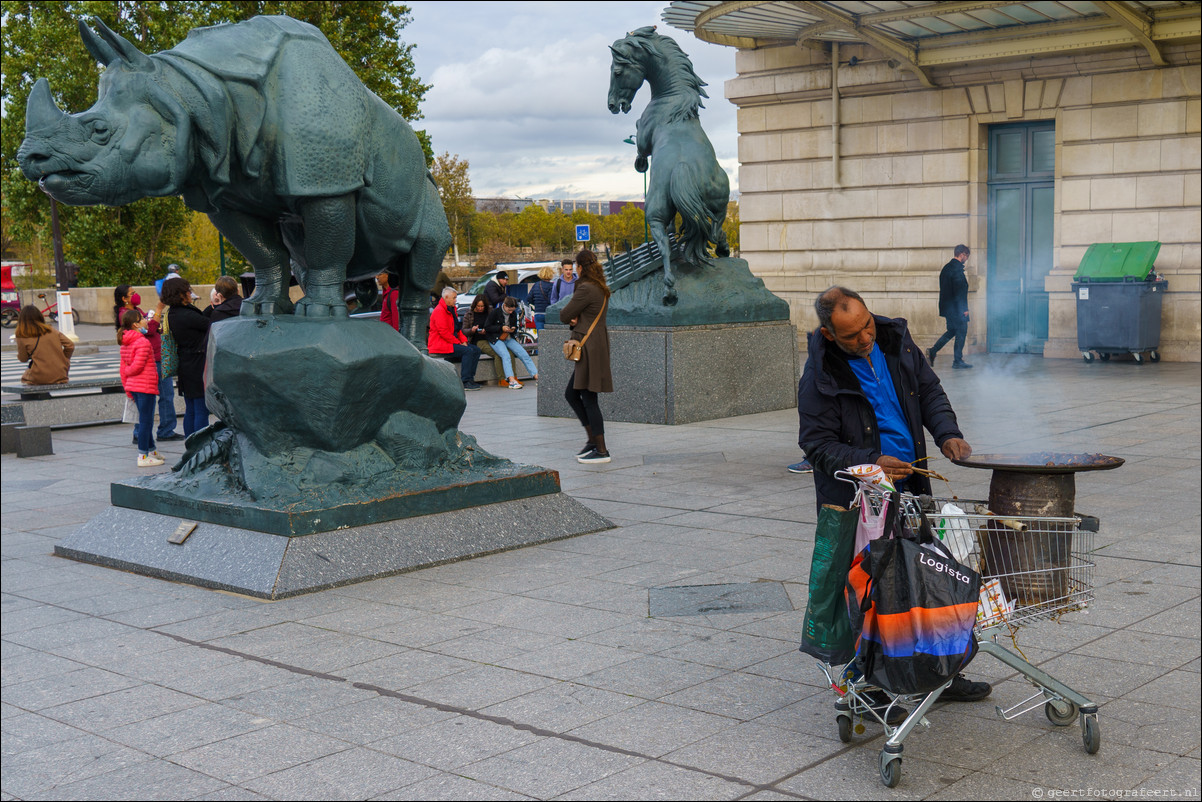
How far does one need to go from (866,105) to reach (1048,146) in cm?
332

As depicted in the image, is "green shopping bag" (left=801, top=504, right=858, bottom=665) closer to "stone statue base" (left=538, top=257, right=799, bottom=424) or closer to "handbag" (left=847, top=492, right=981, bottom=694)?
"handbag" (left=847, top=492, right=981, bottom=694)

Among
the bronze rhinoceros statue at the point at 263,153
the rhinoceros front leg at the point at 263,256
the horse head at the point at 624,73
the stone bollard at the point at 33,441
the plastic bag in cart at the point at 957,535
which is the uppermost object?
the horse head at the point at 624,73

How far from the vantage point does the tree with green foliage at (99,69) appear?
33.0 metres

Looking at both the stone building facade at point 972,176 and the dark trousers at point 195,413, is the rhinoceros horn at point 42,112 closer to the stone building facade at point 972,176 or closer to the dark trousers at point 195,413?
the dark trousers at point 195,413

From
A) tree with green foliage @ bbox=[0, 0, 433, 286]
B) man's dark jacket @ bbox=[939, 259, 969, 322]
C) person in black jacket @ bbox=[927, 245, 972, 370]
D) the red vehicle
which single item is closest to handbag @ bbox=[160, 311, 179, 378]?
person in black jacket @ bbox=[927, 245, 972, 370]

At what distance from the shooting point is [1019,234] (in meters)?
21.0

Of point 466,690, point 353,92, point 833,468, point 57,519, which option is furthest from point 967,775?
point 57,519

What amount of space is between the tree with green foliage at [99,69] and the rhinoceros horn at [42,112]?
83.4 feet

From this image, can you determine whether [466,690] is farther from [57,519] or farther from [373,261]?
[57,519]

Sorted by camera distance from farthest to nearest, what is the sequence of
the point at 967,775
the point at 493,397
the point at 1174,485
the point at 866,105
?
the point at 866,105, the point at 493,397, the point at 1174,485, the point at 967,775

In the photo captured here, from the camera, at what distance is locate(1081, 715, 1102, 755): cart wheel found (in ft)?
13.1

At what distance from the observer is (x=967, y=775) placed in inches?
155

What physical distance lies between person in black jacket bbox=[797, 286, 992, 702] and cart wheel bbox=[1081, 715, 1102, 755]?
593 millimetres

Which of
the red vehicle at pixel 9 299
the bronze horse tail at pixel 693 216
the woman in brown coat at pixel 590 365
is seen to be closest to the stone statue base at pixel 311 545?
the woman in brown coat at pixel 590 365
